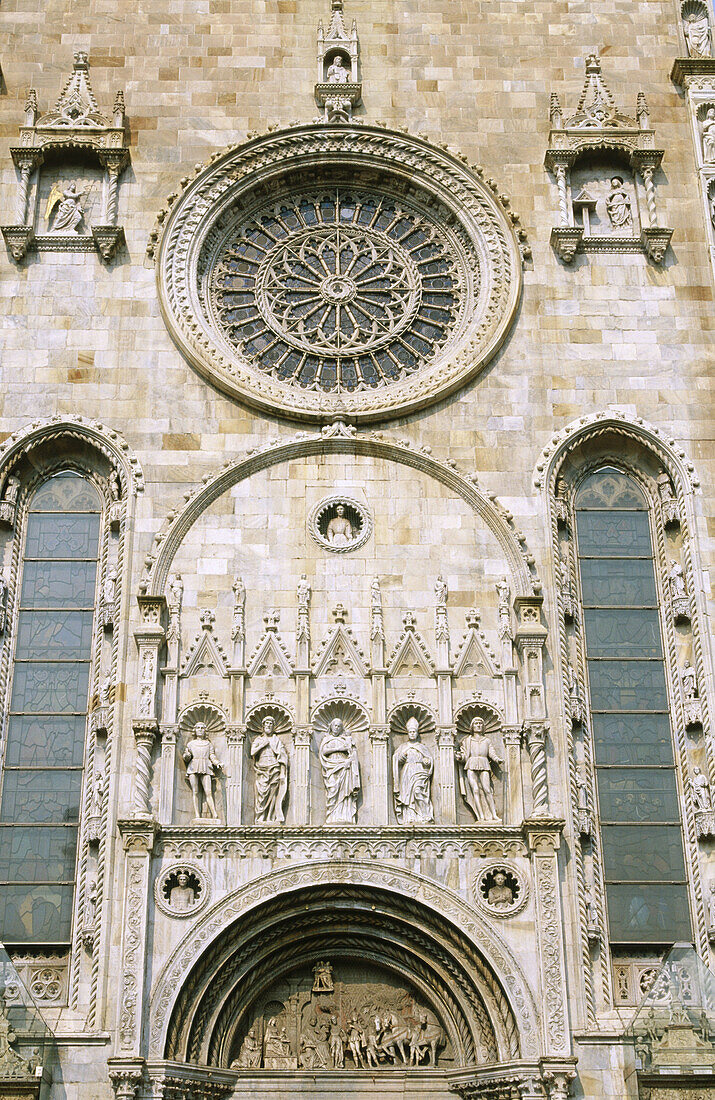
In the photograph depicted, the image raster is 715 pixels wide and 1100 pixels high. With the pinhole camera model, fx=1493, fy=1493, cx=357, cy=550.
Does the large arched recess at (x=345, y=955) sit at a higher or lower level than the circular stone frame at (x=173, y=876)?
lower

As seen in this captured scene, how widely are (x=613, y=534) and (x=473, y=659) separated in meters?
2.90

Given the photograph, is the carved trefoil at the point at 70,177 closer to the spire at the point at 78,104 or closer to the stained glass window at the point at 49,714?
the spire at the point at 78,104

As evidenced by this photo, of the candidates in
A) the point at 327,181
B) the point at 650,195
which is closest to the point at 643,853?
the point at 650,195

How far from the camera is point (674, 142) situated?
2233 cm

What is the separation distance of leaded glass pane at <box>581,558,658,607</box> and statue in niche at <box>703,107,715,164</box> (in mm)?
6227

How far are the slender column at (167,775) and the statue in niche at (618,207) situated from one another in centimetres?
977

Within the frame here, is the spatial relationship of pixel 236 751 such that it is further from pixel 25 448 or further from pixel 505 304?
pixel 505 304

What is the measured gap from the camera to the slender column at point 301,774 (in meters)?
18.0

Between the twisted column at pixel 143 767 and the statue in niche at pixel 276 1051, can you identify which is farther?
the twisted column at pixel 143 767

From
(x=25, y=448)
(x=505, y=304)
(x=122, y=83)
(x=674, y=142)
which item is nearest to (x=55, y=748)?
(x=25, y=448)

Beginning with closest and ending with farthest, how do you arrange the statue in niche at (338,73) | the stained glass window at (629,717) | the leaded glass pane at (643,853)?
the stained glass window at (629,717) → the leaded glass pane at (643,853) → the statue in niche at (338,73)

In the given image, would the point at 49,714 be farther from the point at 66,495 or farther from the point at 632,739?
the point at 632,739

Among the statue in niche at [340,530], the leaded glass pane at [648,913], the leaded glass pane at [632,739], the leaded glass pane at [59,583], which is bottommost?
the leaded glass pane at [648,913]

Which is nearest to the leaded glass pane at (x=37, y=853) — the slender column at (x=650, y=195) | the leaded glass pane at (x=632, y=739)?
the leaded glass pane at (x=632, y=739)
